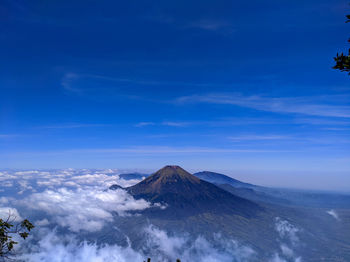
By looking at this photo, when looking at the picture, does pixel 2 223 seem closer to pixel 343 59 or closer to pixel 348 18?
pixel 343 59

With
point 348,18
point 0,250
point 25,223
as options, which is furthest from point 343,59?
point 0,250

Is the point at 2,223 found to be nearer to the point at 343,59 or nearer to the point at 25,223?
the point at 25,223

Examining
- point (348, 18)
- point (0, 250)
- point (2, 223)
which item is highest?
point (348, 18)

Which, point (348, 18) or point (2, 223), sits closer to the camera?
point (348, 18)

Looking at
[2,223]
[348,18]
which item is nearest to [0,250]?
[2,223]

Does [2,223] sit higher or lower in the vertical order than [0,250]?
higher

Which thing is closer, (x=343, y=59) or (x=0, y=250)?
(x=343, y=59)

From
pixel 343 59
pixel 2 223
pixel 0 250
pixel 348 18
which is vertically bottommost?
pixel 0 250

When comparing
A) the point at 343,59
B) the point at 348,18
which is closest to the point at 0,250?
the point at 343,59

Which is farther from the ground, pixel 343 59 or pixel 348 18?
pixel 348 18
